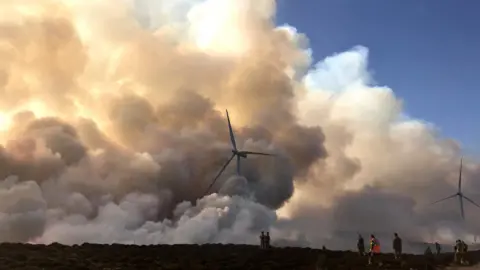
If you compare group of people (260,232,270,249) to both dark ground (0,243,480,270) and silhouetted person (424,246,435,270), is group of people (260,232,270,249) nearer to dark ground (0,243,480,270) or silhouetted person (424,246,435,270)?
dark ground (0,243,480,270)

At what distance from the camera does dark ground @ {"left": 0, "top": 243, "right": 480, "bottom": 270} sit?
158ft

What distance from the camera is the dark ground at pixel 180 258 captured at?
4828cm

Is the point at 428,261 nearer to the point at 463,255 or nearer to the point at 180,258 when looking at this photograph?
the point at 463,255

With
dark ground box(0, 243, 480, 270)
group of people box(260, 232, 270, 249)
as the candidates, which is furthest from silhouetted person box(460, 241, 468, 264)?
group of people box(260, 232, 270, 249)

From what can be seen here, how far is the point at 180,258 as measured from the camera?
54719 millimetres

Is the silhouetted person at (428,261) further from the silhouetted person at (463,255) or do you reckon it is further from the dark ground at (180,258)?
the silhouetted person at (463,255)

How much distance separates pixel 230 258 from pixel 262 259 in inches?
136

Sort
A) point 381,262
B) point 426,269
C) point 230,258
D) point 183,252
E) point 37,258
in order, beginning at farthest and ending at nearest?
point 183,252 < point 230,258 < point 37,258 < point 381,262 < point 426,269

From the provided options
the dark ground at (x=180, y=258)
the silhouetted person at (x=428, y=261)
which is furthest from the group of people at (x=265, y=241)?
the silhouetted person at (x=428, y=261)

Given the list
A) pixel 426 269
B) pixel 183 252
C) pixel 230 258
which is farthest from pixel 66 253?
pixel 426 269

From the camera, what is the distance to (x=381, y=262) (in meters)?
46.9

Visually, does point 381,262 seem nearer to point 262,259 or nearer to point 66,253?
point 262,259

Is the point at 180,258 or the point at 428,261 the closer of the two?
the point at 428,261

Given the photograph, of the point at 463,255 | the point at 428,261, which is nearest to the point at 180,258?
the point at 428,261
